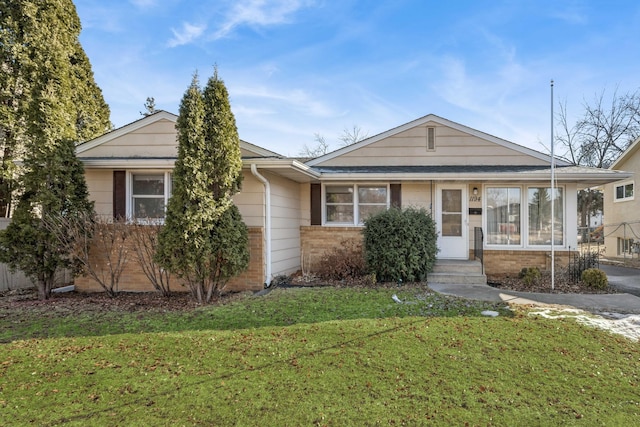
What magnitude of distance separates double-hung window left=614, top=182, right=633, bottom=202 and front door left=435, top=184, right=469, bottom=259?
9493 millimetres

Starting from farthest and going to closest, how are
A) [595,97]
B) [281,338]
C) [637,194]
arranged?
[595,97] < [637,194] < [281,338]

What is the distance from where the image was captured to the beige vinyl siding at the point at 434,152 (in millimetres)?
10344

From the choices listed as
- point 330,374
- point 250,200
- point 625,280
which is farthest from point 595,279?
point 250,200

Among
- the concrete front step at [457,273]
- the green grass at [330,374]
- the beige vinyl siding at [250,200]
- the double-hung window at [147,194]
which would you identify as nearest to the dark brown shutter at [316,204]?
the beige vinyl siding at [250,200]

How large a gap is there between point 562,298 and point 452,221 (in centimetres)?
355

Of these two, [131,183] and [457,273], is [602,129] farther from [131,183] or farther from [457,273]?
[131,183]

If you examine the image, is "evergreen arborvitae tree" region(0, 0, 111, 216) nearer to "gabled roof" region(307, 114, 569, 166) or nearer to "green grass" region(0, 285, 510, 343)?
"green grass" region(0, 285, 510, 343)

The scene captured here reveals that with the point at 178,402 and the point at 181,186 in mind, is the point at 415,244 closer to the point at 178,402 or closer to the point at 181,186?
the point at 181,186

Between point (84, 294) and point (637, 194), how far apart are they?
18450 millimetres

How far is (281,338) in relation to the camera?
460 centimetres

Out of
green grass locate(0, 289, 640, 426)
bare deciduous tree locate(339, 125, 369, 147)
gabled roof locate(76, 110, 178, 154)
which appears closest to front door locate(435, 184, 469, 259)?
green grass locate(0, 289, 640, 426)

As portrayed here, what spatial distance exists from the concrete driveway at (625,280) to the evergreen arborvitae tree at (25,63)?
12.5 m

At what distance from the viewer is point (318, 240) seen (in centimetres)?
1006

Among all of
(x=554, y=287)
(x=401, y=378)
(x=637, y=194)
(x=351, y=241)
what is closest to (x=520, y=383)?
(x=401, y=378)
